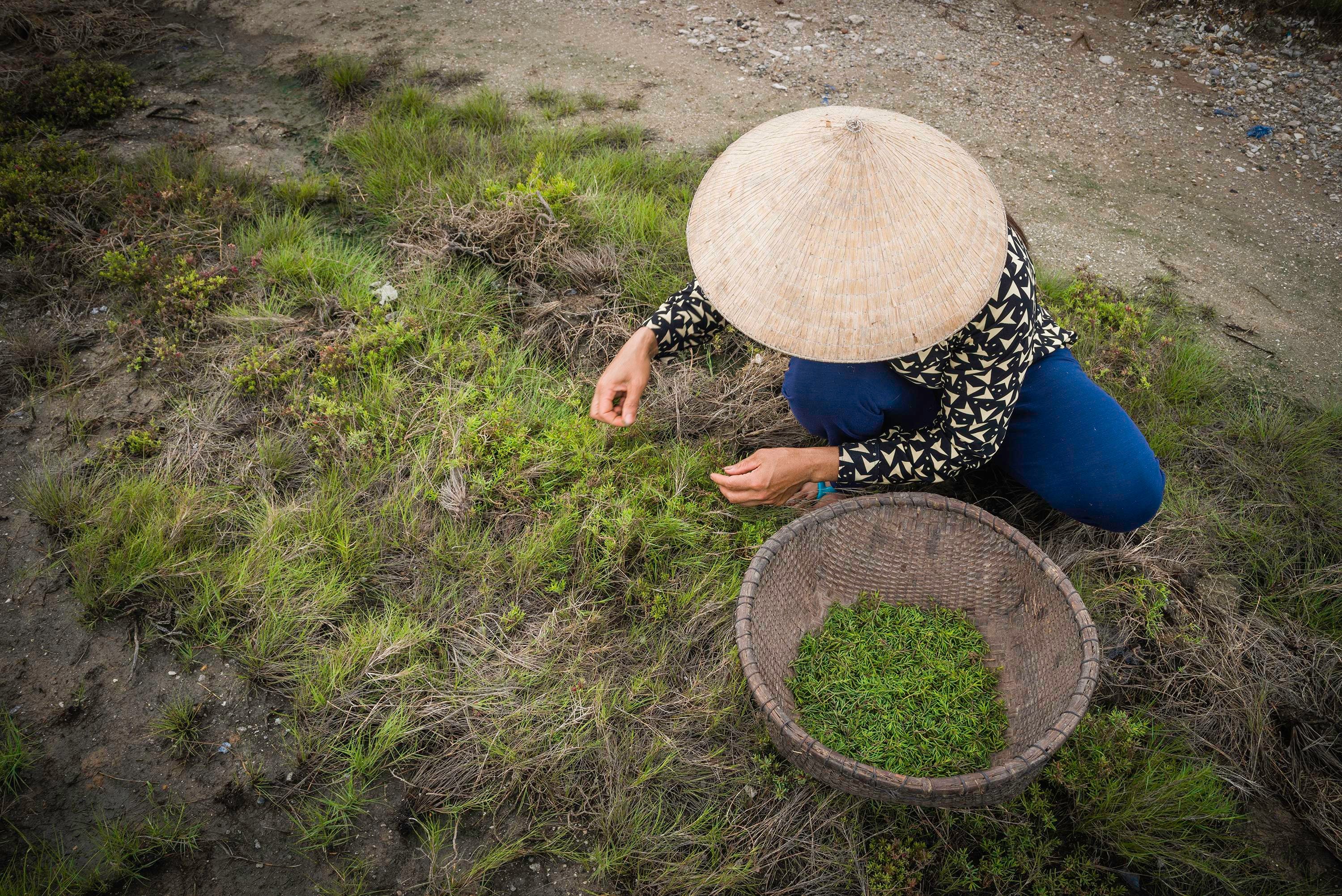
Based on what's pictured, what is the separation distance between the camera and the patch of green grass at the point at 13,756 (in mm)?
1710

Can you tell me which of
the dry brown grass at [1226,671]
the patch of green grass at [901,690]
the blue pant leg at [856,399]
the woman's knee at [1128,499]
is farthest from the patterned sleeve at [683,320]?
the dry brown grass at [1226,671]

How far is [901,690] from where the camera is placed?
1.85m

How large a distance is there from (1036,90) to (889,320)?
11.6 ft

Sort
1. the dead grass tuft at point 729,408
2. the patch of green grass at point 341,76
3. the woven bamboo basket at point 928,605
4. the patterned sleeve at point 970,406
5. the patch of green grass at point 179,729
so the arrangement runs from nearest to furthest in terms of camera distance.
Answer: the woven bamboo basket at point 928,605 < the patterned sleeve at point 970,406 < the patch of green grass at point 179,729 < the dead grass tuft at point 729,408 < the patch of green grass at point 341,76

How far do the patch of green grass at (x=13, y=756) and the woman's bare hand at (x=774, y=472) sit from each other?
1.78 meters

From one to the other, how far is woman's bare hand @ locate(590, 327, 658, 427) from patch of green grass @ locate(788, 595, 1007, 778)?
793 mm

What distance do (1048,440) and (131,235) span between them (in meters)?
3.39

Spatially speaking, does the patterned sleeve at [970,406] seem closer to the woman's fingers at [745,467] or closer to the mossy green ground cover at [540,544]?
the woman's fingers at [745,467]

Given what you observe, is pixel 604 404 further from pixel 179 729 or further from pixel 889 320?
pixel 179 729

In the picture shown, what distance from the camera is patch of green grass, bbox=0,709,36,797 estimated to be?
1.71 m

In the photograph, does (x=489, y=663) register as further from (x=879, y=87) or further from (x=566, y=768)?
(x=879, y=87)

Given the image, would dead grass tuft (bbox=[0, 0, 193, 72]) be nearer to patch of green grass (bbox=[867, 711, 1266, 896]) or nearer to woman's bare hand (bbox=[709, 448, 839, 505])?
woman's bare hand (bbox=[709, 448, 839, 505])

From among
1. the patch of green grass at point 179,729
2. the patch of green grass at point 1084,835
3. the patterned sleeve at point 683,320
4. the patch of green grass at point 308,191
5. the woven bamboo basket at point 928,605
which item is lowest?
the patch of green grass at point 1084,835

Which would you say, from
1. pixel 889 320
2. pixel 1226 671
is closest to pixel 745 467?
pixel 889 320
